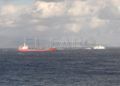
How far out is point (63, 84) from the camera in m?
107

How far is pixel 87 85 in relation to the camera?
104125 mm

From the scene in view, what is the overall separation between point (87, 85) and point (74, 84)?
3.86m

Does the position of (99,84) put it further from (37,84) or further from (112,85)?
(37,84)

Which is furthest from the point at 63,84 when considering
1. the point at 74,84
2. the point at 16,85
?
the point at 16,85

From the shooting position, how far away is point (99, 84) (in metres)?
Result: 106

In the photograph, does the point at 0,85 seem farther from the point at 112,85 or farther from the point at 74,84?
the point at 112,85

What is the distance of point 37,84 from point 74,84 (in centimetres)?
914

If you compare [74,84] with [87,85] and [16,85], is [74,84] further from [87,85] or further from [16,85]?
[16,85]

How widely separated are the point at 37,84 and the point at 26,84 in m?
2.72

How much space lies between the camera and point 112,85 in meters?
103

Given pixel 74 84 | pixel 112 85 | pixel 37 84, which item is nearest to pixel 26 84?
pixel 37 84

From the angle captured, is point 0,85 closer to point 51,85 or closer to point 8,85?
point 8,85

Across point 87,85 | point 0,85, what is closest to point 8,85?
point 0,85

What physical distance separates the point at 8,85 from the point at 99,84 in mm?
22174
